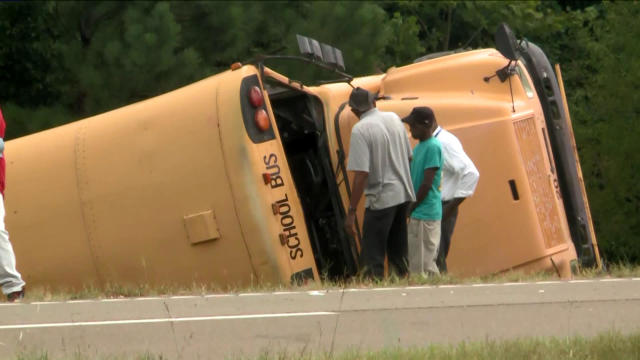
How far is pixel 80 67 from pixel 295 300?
15915mm

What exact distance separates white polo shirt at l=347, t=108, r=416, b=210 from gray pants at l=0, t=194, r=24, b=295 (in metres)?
2.31

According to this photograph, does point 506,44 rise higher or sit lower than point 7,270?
higher

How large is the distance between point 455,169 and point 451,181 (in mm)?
234

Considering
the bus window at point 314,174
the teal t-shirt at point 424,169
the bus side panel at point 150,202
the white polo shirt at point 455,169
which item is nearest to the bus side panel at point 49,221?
the bus side panel at point 150,202

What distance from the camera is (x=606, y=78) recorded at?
107 feet

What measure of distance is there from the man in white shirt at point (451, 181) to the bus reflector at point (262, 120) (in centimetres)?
121

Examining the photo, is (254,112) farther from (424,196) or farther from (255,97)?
(424,196)

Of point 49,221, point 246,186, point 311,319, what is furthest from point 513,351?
point 49,221

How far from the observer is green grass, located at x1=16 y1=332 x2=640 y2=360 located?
5695 millimetres

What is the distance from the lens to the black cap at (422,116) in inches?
355

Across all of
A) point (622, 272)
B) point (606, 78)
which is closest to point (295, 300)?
point (622, 272)

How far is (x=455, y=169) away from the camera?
30.1 ft

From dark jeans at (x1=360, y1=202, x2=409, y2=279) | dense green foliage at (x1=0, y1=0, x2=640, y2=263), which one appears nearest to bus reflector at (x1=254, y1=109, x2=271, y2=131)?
dark jeans at (x1=360, y1=202, x2=409, y2=279)

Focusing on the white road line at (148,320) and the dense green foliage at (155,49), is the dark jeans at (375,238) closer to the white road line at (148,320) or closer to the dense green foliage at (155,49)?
the white road line at (148,320)
